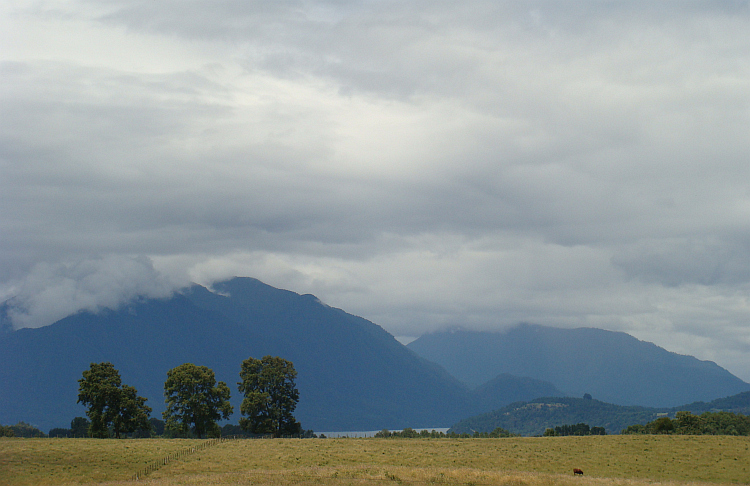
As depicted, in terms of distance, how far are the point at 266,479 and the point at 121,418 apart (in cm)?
5848

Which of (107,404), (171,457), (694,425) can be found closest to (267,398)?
(107,404)

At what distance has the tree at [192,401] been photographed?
122 m

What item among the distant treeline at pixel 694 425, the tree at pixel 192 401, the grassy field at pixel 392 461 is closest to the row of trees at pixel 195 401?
the tree at pixel 192 401

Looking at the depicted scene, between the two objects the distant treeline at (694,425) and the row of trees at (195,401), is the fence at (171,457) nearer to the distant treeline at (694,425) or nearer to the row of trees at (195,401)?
the row of trees at (195,401)

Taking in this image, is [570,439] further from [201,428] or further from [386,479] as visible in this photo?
[201,428]

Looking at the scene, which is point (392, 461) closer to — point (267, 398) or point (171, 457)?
point (171, 457)

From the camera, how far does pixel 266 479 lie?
72500 mm

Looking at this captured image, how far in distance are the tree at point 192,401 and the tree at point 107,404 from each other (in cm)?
576

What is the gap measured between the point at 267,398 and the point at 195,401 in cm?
1367

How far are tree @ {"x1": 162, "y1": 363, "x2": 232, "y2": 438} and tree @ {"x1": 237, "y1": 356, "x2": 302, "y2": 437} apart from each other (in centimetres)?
559

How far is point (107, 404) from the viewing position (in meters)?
120

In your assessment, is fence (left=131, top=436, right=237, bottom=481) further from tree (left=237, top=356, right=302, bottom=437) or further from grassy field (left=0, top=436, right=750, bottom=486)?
tree (left=237, top=356, right=302, bottom=437)

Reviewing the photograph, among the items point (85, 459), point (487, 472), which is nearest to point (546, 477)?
point (487, 472)

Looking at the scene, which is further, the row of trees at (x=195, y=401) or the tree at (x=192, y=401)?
the tree at (x=192, y=401)
